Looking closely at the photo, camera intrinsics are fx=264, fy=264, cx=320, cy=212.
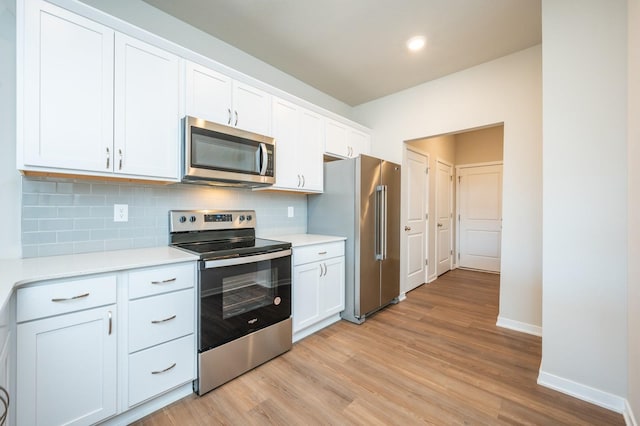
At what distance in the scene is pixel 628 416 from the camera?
1.49m

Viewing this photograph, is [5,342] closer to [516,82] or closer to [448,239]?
[516,82]

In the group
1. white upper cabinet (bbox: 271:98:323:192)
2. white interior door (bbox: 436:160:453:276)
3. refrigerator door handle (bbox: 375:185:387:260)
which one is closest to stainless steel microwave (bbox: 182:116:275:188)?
white upper cabinet (bbox: 271:98:323:192)

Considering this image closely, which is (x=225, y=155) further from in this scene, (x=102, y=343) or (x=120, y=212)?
(x=102, y=343)

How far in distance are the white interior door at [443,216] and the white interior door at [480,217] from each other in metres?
0.34

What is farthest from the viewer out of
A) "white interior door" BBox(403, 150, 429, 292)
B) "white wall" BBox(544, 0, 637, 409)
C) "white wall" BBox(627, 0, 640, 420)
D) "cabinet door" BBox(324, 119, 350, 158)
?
"white interior door" BBox(403, 150, 429, 292)

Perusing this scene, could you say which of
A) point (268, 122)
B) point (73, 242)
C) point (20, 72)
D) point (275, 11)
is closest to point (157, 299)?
point (73, 242)

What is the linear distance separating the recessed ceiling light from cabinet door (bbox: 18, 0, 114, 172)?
237cm

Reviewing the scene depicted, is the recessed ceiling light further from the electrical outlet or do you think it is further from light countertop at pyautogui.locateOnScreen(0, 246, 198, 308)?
the electrical outlet

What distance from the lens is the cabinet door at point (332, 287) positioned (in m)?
2.61

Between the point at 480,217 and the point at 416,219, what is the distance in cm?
204

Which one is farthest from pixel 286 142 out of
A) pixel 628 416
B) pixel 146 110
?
pixel 628 416

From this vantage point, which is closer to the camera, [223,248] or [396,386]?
[396,386]

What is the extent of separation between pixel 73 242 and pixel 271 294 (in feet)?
4.43

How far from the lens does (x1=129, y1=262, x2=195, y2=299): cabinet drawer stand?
145 centimetres
